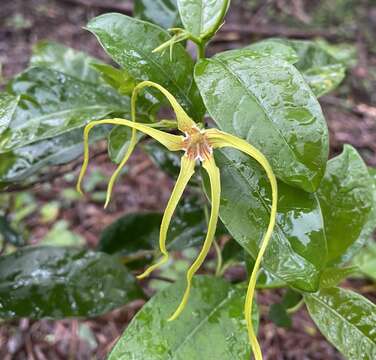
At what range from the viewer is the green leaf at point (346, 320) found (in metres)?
0.68

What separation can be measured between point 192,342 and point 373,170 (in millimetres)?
407

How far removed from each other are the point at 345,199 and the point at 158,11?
461mm

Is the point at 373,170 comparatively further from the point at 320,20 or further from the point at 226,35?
the point at 320,20

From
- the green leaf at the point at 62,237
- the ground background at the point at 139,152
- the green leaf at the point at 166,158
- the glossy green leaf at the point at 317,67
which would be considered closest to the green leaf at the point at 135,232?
the green leaf at the point at 166,158

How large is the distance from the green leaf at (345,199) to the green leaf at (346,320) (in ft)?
0.26

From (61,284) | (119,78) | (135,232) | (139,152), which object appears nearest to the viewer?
(119,78)

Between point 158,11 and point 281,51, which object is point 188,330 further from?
point 158,11

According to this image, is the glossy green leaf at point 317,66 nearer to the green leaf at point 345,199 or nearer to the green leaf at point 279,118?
the green leaf at point 345,199

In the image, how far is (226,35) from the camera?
2.68m

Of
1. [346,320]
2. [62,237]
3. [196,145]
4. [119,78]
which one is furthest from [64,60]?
[62,237]

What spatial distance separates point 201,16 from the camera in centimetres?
69

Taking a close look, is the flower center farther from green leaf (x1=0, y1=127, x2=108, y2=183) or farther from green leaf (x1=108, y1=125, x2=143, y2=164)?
green leaf (x1=0, y1=127, x2=108, y2=183)

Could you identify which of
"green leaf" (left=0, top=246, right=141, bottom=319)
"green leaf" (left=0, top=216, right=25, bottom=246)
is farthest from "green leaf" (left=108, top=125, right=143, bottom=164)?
"green leaf" (left=0, top=216, right=25, bottom=246)

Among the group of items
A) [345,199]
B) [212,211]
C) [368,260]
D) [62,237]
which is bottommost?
[62,237]
